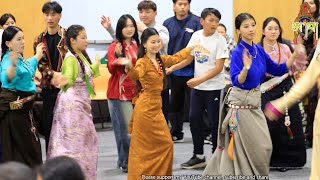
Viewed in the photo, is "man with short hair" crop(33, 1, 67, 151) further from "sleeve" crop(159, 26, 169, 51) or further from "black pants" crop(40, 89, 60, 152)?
"sleeve" crop(159, 26, 169, 51)

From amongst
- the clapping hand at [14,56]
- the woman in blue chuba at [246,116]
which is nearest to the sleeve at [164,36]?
the woman in blue chuba at [246,116]

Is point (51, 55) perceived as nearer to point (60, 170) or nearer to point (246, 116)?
Answer: point (246, 116)

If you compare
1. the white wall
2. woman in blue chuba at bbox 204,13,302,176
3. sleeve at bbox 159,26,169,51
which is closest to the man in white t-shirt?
sleeve at bbox 159,26,169,51

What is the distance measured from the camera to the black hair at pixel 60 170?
2.76 m

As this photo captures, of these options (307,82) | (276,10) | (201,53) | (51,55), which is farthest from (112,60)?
(276,10)

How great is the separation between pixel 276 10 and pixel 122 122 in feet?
11.1

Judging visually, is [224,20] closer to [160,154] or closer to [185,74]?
[185,74]

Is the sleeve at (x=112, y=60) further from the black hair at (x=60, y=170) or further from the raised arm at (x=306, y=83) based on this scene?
the black hair at (x=60, y=170)

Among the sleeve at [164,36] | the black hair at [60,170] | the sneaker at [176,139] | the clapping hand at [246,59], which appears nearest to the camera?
the black hair at [60,170]

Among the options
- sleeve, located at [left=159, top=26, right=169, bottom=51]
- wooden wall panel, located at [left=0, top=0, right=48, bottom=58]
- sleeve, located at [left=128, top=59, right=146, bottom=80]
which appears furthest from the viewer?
wooden wall panel, located at [left=0, top=0, right=48, bottom=58]

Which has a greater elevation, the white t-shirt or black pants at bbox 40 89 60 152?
the white t-shirt

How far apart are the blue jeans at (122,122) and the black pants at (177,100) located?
1244 millimetres

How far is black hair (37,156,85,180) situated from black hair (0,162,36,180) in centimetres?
15

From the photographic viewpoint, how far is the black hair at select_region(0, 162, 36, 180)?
2521mm
